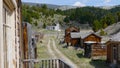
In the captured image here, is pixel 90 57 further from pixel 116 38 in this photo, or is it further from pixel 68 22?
pixel 68 22

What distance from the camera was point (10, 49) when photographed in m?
7.12

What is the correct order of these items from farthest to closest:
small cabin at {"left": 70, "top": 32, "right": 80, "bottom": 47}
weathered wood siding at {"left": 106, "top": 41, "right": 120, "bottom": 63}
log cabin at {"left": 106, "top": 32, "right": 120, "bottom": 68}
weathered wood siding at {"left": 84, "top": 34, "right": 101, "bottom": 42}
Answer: small cabin at {"left": 70, "top": 32, "right": 80, "bottom": 47} → weathered wood siding at {"left": 84, "top": 34, "right": 101, "bottom": 42} → weathered wood siding at {"left": 106, "top": 41, "right": 120, "bottom": 63} → log cabin at {"left": 106, "top": 32, "right": 120, "bottom": 68}

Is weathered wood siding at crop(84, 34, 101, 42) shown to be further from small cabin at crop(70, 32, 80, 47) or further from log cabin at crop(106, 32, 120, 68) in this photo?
log cabin at crop(106, 32, 120, 68)

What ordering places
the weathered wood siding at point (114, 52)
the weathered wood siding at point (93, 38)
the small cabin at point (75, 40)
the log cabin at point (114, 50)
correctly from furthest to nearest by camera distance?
1. the small cabin at point (75, 40)
2. the weathered wood siding at point (93, 38)
3. the weathered wood siding at point (114, 52)
4. the log cabin at point (114, 50)

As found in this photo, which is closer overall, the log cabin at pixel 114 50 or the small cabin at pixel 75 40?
the log cabin at pixel 114 50

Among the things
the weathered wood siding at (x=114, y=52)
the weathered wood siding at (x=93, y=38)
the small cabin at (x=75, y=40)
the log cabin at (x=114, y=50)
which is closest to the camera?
the log cabin at (x=114, y=50)

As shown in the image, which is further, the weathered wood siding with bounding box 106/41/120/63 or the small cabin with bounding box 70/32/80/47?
the small cabin with bounding box 70/32/80/47

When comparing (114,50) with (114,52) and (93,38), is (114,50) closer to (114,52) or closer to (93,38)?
(114,52)

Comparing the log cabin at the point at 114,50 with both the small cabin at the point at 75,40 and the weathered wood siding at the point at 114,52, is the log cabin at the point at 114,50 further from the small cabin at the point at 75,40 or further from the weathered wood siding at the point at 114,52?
the small cabin at the point at 75,40

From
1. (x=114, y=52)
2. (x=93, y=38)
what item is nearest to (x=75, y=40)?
(x=93, y=38)

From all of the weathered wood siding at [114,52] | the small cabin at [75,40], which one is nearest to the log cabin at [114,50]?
the weathered wood siding at [114,52]

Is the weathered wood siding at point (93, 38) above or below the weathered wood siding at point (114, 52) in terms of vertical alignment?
above

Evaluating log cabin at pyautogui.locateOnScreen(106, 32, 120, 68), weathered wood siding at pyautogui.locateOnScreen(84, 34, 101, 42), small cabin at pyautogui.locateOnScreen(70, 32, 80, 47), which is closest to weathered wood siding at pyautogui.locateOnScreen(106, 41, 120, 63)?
log cabin at pyautogui.locateOnScreen(106, 32, 120, 68)

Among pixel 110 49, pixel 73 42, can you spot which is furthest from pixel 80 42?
pixel 110 49
